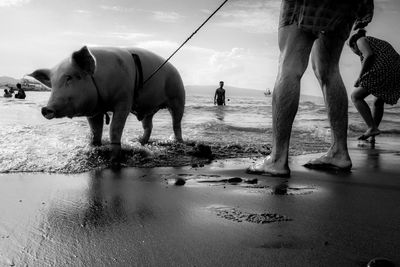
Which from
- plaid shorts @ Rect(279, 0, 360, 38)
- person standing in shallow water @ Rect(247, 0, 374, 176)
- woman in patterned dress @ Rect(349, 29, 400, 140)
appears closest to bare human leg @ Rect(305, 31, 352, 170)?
person standing in shallow water @ Rect(247, 0, 374, 176)

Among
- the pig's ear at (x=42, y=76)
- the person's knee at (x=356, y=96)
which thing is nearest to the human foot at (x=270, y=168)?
the pig's ear at (x=42, y=76)

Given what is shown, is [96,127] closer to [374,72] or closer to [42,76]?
[42,76]

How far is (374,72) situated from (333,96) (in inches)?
139

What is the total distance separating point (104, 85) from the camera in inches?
168

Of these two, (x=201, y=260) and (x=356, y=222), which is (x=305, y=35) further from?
(x=201, y=260)

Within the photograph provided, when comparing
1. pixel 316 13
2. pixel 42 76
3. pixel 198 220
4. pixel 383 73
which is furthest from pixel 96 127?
pixel 383 73

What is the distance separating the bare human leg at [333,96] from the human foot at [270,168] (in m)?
0.60

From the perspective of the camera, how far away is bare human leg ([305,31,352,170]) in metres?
3.62

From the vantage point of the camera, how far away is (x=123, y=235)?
1.71 m

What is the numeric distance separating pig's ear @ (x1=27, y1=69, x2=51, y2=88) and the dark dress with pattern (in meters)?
5.01

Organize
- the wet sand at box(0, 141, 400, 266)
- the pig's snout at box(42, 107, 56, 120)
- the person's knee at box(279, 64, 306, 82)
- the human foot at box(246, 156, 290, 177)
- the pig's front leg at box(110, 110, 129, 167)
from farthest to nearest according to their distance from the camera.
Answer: the pig's front leg at box(110, 110, 129, 167) < the pig's snout at box(42, 107, 56, 120) < the person's knee at box(279, 64, 306, 82) < the human foot at box(246, 156, 290, 177) < the wet sand at box(0, 141, 400, 266)

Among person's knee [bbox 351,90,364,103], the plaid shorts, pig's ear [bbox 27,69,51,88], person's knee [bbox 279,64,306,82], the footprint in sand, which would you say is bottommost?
the footprint in sand

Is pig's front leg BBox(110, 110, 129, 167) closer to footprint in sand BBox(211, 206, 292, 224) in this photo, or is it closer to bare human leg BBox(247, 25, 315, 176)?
bare human leg BBox(247, 25, 315, 176)

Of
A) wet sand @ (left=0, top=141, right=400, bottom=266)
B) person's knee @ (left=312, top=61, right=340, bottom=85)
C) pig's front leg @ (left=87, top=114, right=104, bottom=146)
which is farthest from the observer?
pig's front leg @ (left=87, top=114, right=104, bottom=146)
